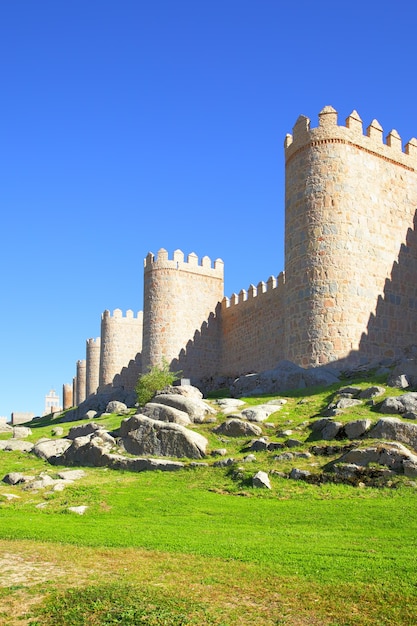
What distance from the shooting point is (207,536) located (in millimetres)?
10453

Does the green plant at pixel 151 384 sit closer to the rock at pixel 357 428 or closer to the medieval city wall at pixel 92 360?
the rock at pixel 357 428

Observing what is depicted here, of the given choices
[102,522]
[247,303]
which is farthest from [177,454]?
[247,303]

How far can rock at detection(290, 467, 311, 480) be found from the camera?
14008mm

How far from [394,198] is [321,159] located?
3709 millimetres

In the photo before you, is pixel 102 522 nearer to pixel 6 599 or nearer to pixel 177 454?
pixel 6 599

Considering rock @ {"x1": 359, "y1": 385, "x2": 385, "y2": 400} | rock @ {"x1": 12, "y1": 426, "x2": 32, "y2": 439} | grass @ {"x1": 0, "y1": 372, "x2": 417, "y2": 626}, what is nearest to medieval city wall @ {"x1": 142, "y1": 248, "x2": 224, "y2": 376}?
rock @ {"x1": 12, "y1": 426, "x2": 32, "y2": 439}

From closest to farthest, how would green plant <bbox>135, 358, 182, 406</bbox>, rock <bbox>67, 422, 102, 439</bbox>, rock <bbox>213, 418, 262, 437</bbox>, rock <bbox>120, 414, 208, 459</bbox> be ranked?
rock <bbox>120, 414, 208, 459</bbox> → rock <bbox>213, 418, 262, 437</bbox> → rock <bbox>67, 422, 102, 439</bbox> → green plant <bbox>135, 358, 182, 406</bbox>

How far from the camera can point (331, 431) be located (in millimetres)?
15891

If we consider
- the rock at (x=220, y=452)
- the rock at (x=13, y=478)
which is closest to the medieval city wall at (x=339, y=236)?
the rock at (x=220, y=452)

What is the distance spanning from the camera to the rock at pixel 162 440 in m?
17.2

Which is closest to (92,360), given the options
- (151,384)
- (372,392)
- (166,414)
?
(151,384)

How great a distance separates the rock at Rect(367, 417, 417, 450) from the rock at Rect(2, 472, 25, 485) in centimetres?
828

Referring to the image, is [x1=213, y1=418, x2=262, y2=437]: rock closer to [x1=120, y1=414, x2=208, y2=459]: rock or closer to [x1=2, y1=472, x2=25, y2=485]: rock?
[x1=120, y1=414, x2=208, y2=459]: rock

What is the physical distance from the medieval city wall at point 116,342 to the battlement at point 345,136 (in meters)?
25.8
